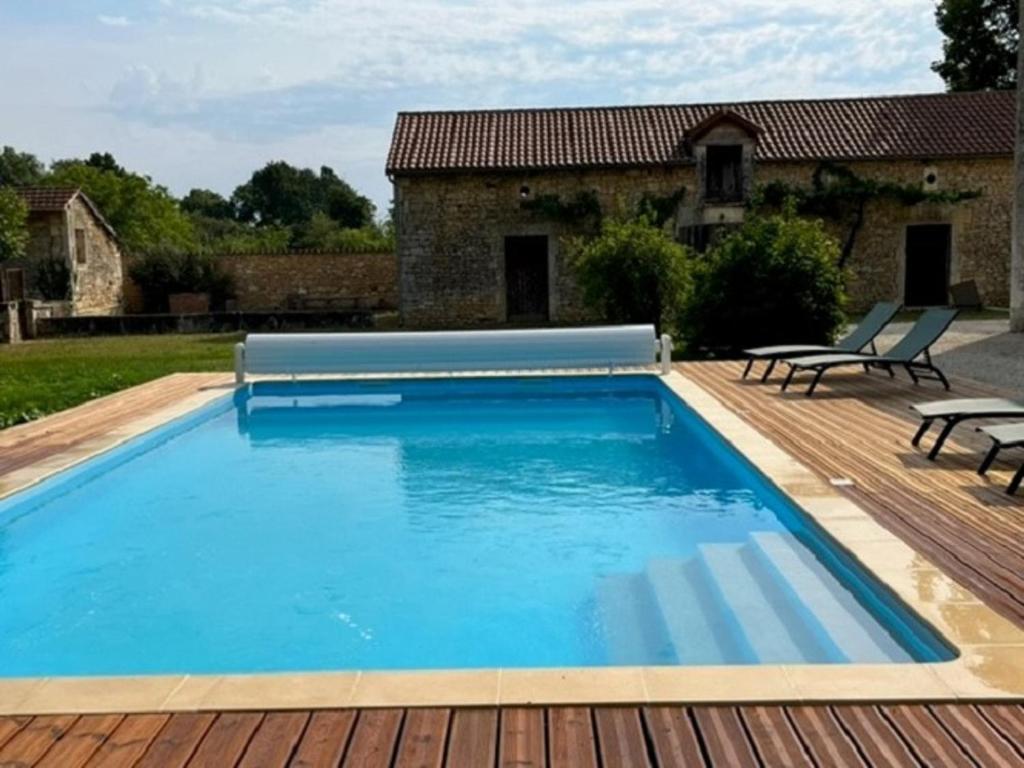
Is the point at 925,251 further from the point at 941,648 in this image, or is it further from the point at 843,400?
the point at 941,648

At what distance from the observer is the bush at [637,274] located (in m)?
15.9

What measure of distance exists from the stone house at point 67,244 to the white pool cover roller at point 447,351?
51.4ft

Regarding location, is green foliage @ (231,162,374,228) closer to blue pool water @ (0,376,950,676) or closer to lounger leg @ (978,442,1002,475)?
blue pool water @ (0,376,950,676)

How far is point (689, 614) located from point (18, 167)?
3164 inches

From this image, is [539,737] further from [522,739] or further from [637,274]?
[637,274]

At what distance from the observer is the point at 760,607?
15.0 feet

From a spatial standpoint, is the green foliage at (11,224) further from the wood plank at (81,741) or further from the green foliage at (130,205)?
the wood plank at (81,741)

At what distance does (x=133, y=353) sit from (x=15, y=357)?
6.27ft

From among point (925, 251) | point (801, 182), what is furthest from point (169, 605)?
point (925, 251)

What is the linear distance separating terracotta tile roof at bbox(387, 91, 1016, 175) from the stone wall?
508 cm

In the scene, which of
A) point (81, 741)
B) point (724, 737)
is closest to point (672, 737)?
point (724, 737)

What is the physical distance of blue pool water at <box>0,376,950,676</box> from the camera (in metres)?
4.35

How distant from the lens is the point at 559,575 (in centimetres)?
545

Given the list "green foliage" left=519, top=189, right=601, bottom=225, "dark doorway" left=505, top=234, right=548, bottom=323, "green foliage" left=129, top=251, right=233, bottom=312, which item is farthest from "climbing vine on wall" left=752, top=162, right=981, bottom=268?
"green foliage" left=129, top=251, right=233, bottom=312
